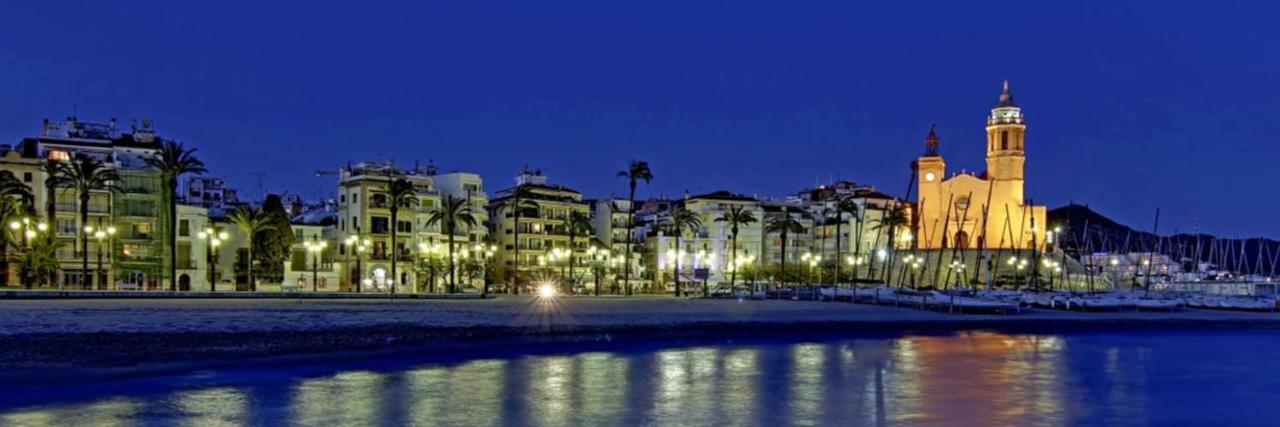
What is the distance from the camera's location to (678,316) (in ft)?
152

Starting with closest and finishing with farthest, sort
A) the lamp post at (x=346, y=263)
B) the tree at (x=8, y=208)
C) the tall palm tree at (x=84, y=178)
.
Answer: the tall palm tree at (x=84, y=178) → the tree at (x=8, y=208) → the lamp post at (x=346, y=263)

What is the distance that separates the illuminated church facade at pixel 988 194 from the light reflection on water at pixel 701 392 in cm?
10144

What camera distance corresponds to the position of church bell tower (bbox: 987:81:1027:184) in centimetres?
13575

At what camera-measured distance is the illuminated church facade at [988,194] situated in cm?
13175

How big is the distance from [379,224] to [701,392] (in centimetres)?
7331

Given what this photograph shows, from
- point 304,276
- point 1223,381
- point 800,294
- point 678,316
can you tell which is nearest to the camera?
point 1223,381

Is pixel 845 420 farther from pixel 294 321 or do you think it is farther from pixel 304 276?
pixel 304 276

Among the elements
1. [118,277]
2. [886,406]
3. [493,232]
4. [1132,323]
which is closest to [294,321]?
[886,406]

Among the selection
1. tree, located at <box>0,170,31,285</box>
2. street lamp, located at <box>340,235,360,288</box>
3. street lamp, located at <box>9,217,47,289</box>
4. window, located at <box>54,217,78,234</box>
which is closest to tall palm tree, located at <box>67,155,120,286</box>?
street lamp, located at <box>9,217,47,289</box>

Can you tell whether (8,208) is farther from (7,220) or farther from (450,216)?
(450,216)

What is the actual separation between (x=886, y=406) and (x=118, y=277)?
70.4 meters

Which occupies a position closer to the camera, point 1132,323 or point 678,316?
point 678,316

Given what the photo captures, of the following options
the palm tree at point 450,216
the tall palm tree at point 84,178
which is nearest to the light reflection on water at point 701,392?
the tall palm tree at point 84,178

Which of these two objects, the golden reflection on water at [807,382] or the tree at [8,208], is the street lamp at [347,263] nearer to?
the tree at [8,208]
